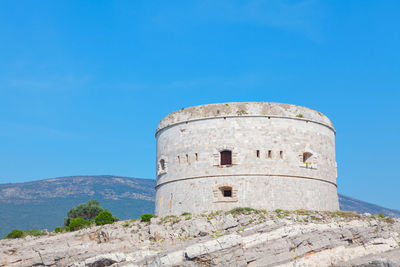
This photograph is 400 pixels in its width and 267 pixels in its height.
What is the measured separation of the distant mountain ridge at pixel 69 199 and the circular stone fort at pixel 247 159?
374 ft

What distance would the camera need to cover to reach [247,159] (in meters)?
30.1

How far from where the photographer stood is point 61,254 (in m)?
27.8

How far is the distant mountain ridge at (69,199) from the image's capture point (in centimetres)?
14500

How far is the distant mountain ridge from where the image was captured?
145 metres

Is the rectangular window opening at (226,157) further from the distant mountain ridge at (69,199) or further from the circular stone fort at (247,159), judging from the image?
the distant mountain ridge at (69,199)

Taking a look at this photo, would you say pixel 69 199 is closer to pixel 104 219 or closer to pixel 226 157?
pixel 104 219

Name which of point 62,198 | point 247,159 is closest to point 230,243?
point 247,159

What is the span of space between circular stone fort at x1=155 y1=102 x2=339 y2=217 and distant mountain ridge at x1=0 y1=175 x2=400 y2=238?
11395 cm

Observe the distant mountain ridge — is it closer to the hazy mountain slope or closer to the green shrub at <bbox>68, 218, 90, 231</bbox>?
the hazy mountain slope

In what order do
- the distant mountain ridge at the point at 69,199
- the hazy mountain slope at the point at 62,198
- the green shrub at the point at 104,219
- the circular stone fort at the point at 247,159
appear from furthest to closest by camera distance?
the distant mountain ridge at the point at 69,199, the hazy mountain slope at the point at 62,198, the green shrub at the point at 104,219, the circular stone fort at the point at 247,159

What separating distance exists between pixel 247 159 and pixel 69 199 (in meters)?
144

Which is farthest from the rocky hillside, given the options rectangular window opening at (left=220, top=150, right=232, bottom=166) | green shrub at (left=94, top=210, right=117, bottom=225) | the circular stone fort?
rectangular window opening at (left=220, top=150, right=232, bottom=166)

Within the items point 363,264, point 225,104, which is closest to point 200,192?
point 225,104

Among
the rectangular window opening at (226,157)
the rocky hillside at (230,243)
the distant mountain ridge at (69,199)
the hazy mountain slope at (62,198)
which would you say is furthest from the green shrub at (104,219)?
the distant mountain ridge at (69,199)
